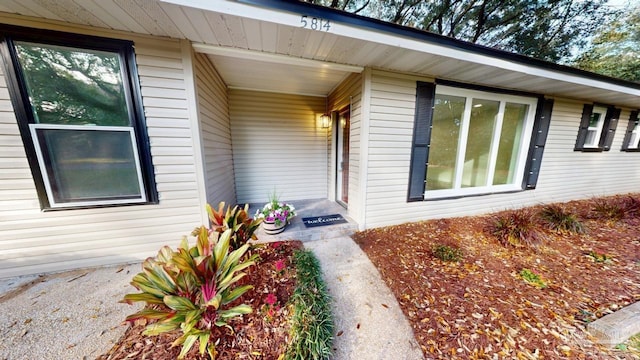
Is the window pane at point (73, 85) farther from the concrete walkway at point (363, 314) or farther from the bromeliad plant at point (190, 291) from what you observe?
the concrete walkway at point (363, 314)

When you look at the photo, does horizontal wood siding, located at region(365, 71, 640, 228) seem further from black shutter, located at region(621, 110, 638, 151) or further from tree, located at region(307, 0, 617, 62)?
tree, located at region(307, 0, 617, 62)

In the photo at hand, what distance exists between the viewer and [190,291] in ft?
4.43

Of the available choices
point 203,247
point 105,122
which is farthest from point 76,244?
point 203,247

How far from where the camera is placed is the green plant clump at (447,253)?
7.90ft

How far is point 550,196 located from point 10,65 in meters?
8.78

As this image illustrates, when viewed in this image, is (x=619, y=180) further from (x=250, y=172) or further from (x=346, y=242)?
(x=250, y=172)

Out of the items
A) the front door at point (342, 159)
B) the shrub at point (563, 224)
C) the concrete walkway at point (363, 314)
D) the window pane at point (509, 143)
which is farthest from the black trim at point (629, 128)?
the concrete walkway at point (363, 314)

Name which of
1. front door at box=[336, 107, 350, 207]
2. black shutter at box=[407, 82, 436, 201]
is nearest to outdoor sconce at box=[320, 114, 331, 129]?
front door at box=[336, 107, 350, 207]

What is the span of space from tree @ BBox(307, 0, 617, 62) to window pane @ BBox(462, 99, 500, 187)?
501 cm

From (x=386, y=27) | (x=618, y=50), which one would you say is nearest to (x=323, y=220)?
(x=386, y=27)

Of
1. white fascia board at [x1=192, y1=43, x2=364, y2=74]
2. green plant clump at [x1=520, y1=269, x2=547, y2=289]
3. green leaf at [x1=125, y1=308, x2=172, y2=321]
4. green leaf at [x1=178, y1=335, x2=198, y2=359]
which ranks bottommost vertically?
green plant clump at [x1=520, y1=269, x2=547, y2=289]

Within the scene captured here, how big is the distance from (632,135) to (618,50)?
5800 millimetres

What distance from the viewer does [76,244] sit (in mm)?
2178

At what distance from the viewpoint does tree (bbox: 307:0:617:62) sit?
6141 mm
